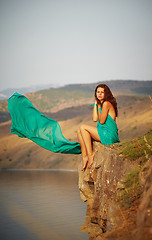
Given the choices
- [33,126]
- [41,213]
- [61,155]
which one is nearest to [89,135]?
[33,126]

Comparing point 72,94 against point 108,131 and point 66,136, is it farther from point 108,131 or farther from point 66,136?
point 108,131

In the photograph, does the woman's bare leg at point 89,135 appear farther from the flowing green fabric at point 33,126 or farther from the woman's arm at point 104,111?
the flowing green fabric at point 33,126

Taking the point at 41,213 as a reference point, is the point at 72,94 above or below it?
below

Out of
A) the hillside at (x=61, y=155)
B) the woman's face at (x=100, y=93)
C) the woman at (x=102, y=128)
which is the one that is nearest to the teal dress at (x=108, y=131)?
the woman at (x=102, y=128)

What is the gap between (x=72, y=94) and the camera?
281ft

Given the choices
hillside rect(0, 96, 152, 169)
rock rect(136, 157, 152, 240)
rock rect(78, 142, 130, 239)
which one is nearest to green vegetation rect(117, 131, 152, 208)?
rock rect(78, 142, 130, 239)

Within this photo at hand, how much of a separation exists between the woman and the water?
1994 millimetres

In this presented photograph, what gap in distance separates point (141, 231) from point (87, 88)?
291 ft

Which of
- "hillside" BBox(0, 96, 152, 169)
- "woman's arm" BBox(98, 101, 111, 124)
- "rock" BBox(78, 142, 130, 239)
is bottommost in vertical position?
"hillside" BBox(0, 96, 152, 169)

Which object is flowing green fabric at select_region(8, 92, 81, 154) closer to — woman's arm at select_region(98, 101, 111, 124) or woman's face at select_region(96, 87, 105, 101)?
woman's arm at select_region(98, 101, 111, 124)

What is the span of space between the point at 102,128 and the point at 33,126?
1.94 m

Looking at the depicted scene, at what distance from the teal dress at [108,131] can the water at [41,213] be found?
7.43ft

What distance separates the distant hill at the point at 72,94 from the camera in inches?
2995

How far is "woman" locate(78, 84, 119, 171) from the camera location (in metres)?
7.46
